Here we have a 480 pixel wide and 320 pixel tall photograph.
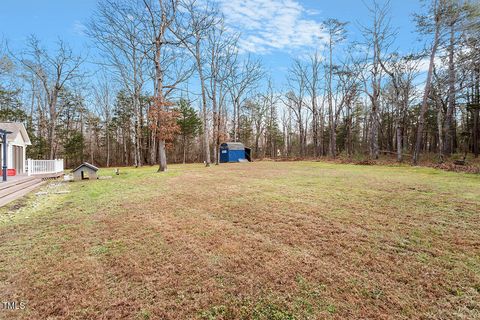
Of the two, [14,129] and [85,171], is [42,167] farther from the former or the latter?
[85,171]

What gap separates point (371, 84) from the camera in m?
21.2

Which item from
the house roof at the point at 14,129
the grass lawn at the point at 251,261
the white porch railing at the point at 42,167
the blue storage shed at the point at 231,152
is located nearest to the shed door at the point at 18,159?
the house roof at the point at 14,129

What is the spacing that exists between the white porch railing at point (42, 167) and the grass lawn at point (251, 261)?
1022 cm

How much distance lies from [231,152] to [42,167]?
15.1 metres

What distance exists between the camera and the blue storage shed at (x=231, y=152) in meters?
24.2

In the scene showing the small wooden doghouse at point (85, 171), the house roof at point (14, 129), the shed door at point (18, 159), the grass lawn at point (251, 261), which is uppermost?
the house roof at point (14, 129)

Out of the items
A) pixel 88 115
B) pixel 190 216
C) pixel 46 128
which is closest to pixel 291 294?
pixel 190 216

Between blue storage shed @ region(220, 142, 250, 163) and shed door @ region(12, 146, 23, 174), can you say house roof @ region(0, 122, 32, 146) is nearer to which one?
shed door @ region(12, 146, 23, 174)

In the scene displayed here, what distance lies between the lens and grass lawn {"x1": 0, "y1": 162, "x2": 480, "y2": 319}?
1.91 metres

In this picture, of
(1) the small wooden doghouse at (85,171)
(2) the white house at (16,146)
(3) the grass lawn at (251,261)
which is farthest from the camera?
(2) the white house at (16,146)

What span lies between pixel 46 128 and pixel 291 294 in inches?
1326

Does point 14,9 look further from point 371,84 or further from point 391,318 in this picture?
point 371,84

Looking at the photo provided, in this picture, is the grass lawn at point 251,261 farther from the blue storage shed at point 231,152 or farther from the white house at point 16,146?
the blue storage shed at point 231,152

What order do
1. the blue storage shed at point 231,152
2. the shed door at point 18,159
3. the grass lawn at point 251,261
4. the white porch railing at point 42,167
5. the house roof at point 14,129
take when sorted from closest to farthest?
the grass lawn at point 251,261 → the white porch railing at point 42,167 → the house roof at point 14,129 → the shed door at point 18,159 → the blue storage shed at point 231,152
